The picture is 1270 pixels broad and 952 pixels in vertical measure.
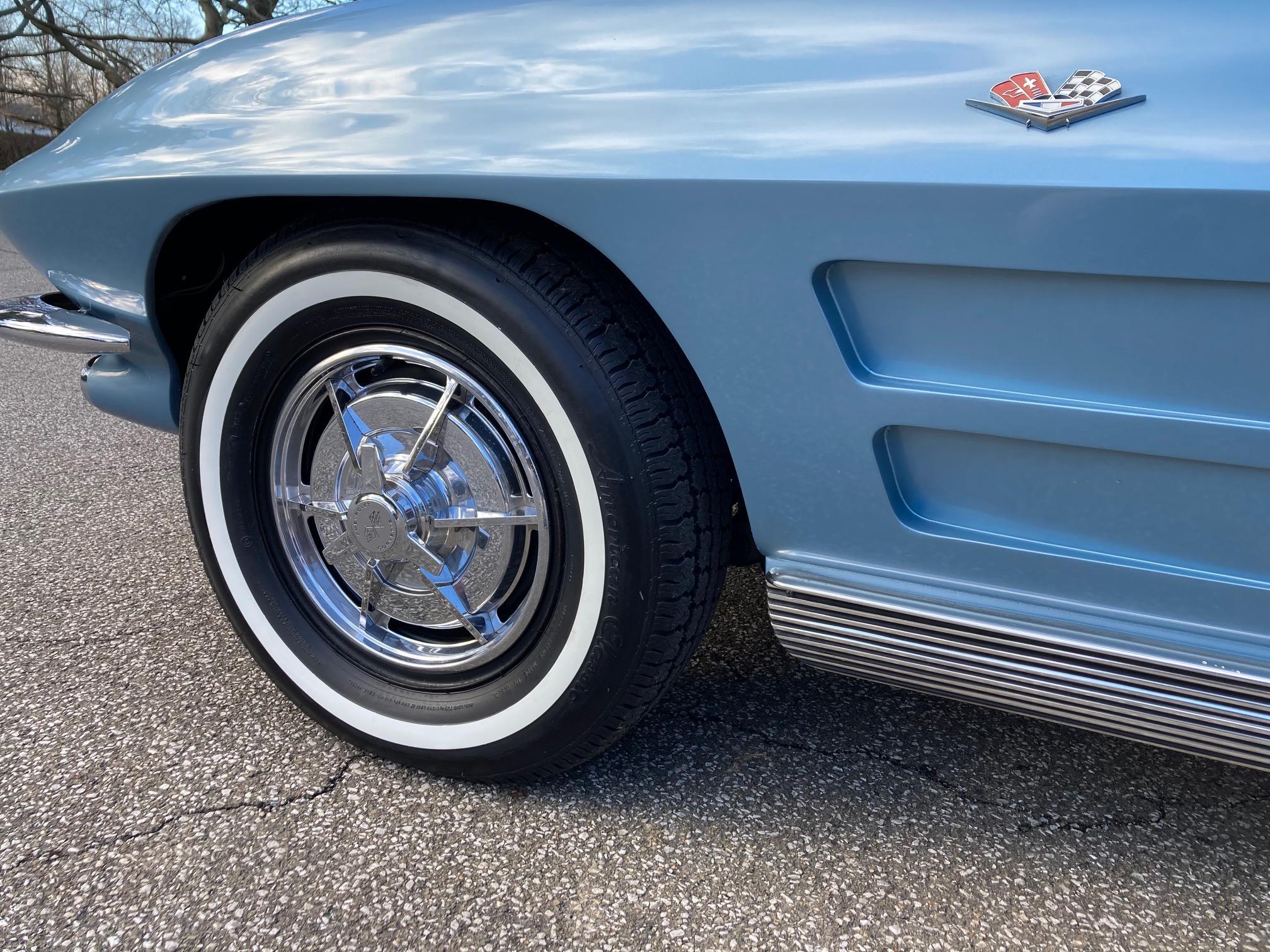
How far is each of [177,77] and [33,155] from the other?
16.0 inches

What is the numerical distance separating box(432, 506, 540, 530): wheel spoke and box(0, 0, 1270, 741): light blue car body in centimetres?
35

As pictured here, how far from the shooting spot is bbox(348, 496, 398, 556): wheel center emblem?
1527mm

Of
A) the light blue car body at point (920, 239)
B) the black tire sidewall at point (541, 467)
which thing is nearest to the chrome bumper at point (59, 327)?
the black tire sidewall at point (541, 467)

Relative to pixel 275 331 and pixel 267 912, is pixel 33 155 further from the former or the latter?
pixel 267 912

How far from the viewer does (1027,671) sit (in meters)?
1.18

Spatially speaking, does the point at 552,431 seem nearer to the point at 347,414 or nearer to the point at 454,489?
the point at 454,489

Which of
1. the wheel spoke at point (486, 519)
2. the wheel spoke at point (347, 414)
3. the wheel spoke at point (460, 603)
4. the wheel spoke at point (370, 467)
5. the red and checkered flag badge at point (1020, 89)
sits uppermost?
the red and checkered flag badge at point (1020, 89)

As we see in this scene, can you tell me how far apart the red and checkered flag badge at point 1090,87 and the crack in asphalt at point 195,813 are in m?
1.38

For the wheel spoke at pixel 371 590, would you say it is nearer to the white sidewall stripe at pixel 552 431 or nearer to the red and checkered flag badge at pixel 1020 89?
the white sidewall stripe at pixel 552 431

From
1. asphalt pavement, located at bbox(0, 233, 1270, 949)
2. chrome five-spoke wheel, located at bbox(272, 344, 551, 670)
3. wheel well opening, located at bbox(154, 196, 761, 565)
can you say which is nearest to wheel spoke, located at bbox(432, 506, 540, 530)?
chrome five-spoke wheel, located at bbox(272, 344, 551, 670)

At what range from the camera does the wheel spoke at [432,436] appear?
1472 millimetres

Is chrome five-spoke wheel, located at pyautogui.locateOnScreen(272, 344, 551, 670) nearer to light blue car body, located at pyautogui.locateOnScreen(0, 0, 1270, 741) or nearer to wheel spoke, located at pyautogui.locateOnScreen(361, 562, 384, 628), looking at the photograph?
wheel spoke, located at pyautogui.locateOnScreen(361, 562, 384, 628)

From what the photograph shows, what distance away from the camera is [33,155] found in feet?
5.69

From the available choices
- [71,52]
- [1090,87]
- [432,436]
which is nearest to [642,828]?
[432,436]
